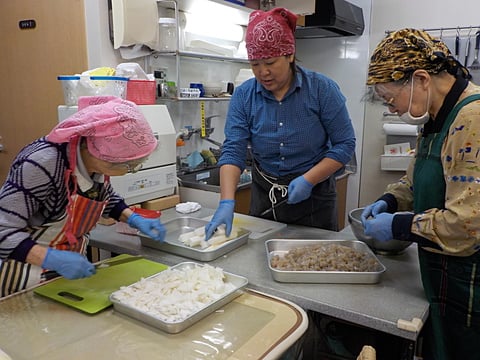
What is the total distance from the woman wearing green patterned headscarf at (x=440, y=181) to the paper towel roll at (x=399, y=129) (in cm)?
238

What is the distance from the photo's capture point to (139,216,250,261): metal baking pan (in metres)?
1.52

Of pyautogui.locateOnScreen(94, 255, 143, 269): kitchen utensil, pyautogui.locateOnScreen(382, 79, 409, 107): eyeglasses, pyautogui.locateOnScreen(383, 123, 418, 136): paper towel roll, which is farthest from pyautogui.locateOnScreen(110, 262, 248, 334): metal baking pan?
pyautogui.locateOnScreen(383, 123, 418, 136): paper towel roll

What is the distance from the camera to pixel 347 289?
1.32 metres

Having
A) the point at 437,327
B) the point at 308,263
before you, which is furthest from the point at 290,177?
the point at 437,327

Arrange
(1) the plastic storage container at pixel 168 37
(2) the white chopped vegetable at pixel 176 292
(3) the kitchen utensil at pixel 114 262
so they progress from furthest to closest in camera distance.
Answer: (1) the plastic storage container at pixel 168 37
(3) the kitchen utensil at pixel 114 262
(2) the white chopped vegetable at pixel 176 292

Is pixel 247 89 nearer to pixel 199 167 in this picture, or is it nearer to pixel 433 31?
pixel 199 167

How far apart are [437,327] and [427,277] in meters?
0.14

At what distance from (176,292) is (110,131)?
1.59ft

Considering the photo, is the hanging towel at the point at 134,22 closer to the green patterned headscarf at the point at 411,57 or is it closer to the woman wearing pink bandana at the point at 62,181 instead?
the woman wearing pink bandana at the point at 62,181

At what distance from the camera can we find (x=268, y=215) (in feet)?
6.72

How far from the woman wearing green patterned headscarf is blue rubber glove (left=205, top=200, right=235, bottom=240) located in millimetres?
608

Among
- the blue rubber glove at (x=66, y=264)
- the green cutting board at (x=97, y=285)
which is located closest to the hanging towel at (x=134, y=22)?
the green cutting board at (x=97, y=285)

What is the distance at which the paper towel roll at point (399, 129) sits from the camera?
3.51 metres

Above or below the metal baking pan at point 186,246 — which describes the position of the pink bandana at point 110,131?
above
